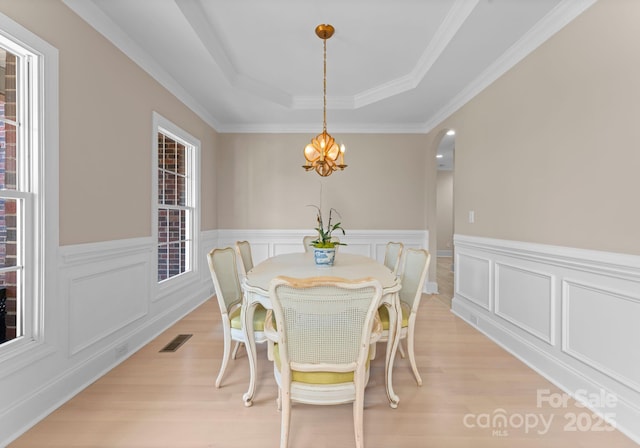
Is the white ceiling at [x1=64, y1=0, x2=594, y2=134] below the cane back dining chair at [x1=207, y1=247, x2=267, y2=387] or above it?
above

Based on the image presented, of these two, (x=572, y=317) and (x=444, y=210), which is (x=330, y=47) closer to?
(x=572, y=317)

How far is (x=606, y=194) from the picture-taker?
6.03ft

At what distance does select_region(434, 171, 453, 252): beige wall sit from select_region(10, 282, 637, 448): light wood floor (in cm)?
693

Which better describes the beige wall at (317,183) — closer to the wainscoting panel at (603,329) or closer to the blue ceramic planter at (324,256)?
the blue ceramic planter at (324,256)

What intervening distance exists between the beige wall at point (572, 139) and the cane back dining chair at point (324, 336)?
5.42 ft

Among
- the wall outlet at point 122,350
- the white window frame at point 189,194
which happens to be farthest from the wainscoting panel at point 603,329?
the white window frame at point 189,194

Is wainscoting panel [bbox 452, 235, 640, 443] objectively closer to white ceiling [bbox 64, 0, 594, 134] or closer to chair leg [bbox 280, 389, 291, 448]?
white ceiling [bbox 64, 0, 594, 134]

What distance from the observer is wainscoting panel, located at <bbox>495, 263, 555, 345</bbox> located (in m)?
2.26

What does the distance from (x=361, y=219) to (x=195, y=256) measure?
2.57 meters

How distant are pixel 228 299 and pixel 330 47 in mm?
2525

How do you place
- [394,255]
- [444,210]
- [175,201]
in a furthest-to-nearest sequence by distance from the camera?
1. [444,210]
2. [175,201]
3. [394,255]

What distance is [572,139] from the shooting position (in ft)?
6.85

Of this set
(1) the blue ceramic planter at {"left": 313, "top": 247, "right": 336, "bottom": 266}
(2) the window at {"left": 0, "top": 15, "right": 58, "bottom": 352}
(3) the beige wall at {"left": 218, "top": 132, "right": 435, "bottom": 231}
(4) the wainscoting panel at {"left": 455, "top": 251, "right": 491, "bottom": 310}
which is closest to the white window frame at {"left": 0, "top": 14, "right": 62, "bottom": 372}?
(2) the window at {"left": 0, "top": 15, "right": 58, "bottom": 352}

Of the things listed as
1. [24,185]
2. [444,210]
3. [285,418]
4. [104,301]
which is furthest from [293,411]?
[444,210]
